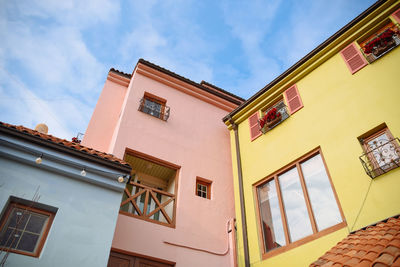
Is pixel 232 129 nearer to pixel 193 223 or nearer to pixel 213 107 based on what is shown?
pixel 213 107

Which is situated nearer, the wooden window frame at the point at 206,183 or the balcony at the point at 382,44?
the balcony at the point at 382,44

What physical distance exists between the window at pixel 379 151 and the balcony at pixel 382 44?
7.84ft

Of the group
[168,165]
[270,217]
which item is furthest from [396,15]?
[168,165]

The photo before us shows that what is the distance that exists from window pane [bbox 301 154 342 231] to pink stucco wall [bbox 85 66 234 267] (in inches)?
126

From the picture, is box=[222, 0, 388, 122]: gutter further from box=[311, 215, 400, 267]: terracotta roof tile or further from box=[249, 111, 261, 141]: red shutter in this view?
box=[311, 215, 400, 267]: terracotta roof tile

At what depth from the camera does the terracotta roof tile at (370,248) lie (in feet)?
15.4

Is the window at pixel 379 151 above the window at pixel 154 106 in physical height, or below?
below

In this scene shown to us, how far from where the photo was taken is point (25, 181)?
667cm

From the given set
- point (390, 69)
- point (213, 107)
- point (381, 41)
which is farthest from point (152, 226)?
point (381, 41)

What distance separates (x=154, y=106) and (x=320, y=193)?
725 centimetres

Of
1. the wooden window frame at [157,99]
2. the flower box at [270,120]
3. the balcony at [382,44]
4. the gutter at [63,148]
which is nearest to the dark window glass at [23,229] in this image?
the gutter at [63,148]

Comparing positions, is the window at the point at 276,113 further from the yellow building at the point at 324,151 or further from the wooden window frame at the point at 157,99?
the wooden window frame at the point at 157,99

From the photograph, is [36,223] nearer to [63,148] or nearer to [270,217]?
[63,148]

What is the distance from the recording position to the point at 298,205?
335 inches
